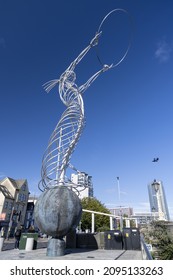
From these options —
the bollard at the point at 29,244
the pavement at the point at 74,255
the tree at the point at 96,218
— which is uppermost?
the tree at the point at 96,218

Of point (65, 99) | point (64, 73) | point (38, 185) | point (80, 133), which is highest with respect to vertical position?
point (64, 73)

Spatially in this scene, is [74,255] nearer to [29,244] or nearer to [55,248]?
[55,248]

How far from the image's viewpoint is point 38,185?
11750 mm

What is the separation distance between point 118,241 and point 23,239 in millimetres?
7331

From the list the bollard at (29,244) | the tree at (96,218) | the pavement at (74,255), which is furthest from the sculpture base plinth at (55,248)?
the tree at (96,218)

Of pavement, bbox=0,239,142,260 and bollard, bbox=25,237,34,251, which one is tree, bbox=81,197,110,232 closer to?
bollard, bbox=25,237,34,251

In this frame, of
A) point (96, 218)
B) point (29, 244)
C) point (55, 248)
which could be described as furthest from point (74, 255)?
point (96, 218)

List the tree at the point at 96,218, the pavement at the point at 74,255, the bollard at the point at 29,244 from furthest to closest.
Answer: the tree at the point at 96,218 < the bollard at the point at 29,244 < the pavement at the point at 74,255

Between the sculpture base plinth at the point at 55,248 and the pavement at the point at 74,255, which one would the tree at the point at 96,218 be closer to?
the pavement at the point at 74,255

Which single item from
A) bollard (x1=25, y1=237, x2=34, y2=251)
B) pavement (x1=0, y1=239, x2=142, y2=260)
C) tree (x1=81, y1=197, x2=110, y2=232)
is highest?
tree (x1=81, y1=197, x2=110, y2=232)

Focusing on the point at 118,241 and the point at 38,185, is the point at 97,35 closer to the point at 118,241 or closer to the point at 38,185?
the point at 38,185

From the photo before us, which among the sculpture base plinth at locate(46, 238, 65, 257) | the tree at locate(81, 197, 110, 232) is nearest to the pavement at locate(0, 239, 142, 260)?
the sculpture base plinth at locate(46, 238, 65, 257)
